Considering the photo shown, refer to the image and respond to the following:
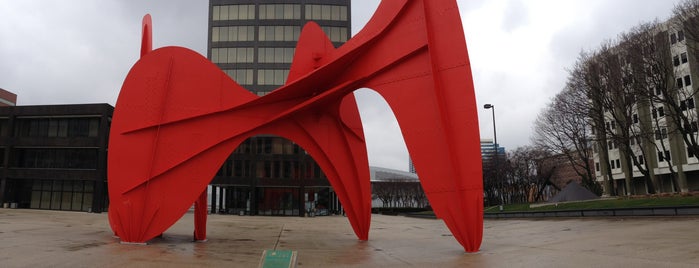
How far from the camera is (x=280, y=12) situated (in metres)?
57.2

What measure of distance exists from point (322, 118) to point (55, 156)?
40712mm

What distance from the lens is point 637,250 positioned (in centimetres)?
1005

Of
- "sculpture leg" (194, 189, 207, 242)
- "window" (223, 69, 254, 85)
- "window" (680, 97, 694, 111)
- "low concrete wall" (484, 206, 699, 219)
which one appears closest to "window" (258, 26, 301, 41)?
"window" (223, 69, 254, 85)

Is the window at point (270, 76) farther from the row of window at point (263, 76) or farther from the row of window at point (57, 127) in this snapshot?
the row of window at point (57, 127)

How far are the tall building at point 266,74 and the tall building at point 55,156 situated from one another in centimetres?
1303

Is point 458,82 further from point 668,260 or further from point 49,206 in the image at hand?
point 49,206

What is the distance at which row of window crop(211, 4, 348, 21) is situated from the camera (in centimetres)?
5650

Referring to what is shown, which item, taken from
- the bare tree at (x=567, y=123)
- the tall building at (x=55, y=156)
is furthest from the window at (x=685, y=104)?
the tall building at (x=55, y=156)

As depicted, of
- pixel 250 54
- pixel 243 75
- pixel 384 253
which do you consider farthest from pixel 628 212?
pixel 250 54

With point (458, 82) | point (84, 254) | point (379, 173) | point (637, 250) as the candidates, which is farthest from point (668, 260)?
point (379, 173)

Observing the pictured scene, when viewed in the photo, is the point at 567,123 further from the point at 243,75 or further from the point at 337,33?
the point at 243,75

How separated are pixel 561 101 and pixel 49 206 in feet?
164

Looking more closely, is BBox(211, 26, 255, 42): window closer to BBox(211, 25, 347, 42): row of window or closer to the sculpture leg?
BBox(211, 25, 347, 42): row of window

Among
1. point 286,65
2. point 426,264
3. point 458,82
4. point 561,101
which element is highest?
point 286,65
